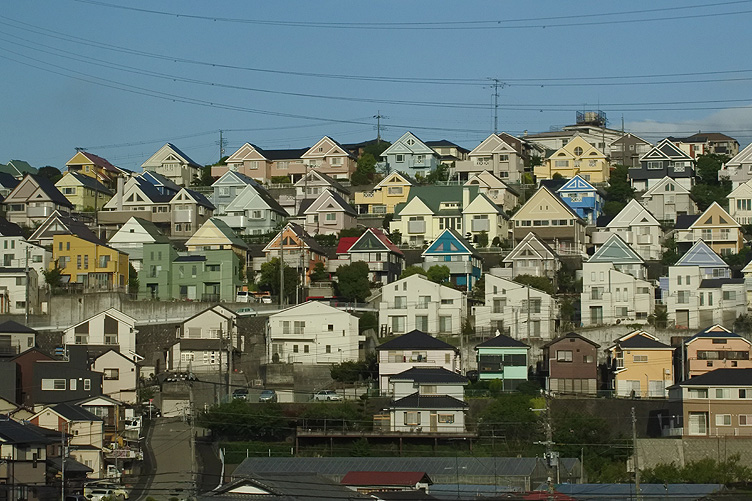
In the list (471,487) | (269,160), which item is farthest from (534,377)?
(269,160)

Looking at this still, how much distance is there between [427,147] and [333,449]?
4754 cm

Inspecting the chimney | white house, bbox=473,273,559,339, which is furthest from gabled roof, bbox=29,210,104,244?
white house, bbox=473,273,559,339

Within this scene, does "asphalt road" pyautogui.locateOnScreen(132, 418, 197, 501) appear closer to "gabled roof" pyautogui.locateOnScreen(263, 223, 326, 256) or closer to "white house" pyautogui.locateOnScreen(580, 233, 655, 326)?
"gabled roof" pyautogui.locateOnScreen(263, 223, 326, 256)

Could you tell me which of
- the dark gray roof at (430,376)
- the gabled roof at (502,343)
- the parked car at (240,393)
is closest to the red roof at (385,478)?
the dark gray roof at (430,376)

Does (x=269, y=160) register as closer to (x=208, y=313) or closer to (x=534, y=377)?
(x=208, y=313)

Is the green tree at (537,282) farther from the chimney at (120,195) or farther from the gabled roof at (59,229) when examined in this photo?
the chimney at (120,195)

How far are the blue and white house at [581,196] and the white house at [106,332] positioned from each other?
1165 inches

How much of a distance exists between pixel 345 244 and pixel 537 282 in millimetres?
13072

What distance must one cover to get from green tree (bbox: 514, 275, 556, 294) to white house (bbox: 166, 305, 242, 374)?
554 inches

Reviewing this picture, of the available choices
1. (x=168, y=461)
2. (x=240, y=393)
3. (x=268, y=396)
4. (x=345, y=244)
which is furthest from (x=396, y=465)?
(x=345, y=244)

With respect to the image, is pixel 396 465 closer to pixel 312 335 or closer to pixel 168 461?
pixel 168 461

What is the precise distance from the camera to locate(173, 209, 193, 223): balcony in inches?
3182

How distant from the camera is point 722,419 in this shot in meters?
49.9

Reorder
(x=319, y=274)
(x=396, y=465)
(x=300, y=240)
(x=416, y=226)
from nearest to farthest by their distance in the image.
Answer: (x=396, y=465) → (x=319, y=274) → (x=300, y=240) → (x=416, y=226)
